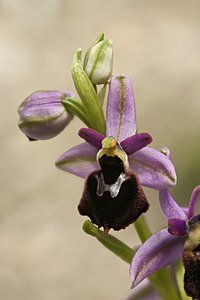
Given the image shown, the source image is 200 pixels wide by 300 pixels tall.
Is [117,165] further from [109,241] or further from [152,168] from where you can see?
[109,241]

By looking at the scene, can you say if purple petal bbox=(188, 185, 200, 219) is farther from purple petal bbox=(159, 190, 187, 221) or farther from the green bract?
the green bract

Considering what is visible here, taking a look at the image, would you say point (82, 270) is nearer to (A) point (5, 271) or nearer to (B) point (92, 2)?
(A) point (5, 271)

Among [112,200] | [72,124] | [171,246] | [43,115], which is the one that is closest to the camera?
[112,200]

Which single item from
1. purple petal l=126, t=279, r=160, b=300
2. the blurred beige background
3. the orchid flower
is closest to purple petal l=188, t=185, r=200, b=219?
the orchid flower

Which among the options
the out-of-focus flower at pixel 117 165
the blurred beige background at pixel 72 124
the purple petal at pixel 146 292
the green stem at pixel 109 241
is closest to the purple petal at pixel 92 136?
the out-of-focus flower at pixel 117 165

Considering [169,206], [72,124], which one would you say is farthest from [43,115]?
[72,124]

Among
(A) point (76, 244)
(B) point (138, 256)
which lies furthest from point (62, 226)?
(B) point (138, 256)
